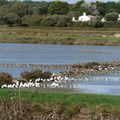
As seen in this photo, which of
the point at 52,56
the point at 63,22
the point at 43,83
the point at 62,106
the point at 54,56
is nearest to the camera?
the point at 62,106

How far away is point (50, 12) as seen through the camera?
159 metres

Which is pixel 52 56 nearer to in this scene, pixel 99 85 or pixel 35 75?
pixel 35 75

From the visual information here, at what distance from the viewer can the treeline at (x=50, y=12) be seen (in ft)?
404

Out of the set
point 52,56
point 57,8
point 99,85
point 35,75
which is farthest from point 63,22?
point 99,85

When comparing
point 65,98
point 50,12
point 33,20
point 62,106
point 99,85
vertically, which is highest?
point 62,106

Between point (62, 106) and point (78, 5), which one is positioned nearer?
point (62, 106)

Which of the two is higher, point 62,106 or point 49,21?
point 62,106

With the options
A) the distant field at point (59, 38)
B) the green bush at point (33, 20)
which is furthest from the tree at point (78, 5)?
the distant field at point (59, 38)

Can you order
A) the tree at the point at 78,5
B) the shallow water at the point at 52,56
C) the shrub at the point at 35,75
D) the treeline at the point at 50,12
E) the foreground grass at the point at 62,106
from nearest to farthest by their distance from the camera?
the foreground grass at the point at 62,106 → the shrub at the point at 35,75 → the shallow water at the point at 52,56 → the treeline at the point at 50,12 → the tree at the point at 78,5

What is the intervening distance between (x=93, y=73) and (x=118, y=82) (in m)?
6.43

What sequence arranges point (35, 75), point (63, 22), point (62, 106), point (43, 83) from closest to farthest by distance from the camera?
point (62, 106)
point (43, 83)
point (35, 75)
point (63, 22)

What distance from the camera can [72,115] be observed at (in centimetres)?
1888

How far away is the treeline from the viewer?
404ft

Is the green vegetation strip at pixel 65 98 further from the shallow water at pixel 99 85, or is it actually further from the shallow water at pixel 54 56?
the shallow water at pixel 54 56
